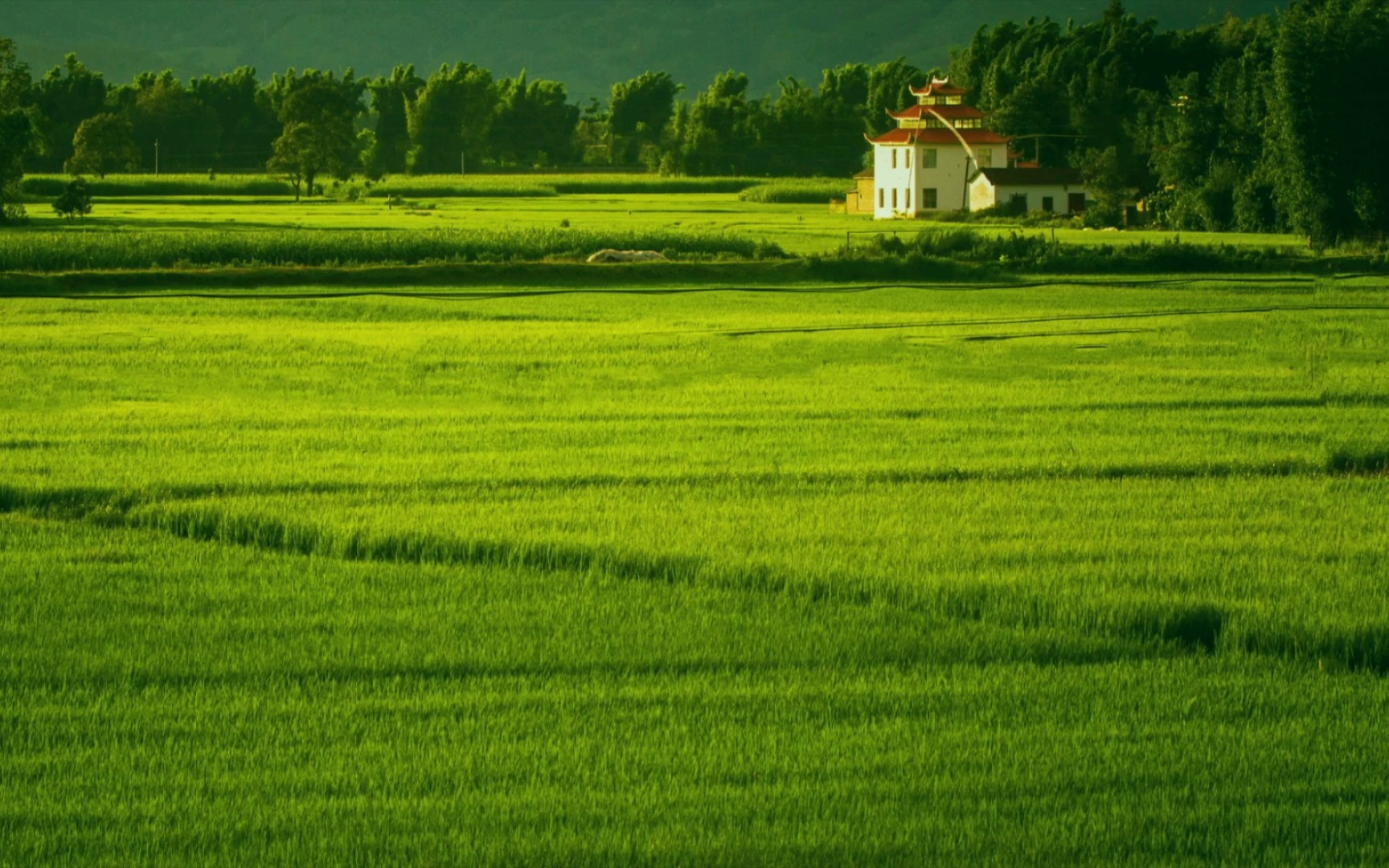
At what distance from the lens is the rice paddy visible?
572 cm

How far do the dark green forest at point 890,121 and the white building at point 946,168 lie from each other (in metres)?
1.95

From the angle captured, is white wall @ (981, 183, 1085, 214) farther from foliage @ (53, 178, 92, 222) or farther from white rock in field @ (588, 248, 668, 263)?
foliage @ (53, 178, 92, 222)

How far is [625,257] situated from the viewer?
105 ft

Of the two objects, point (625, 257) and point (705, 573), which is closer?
point (705, 573)

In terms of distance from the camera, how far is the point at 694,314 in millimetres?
24672

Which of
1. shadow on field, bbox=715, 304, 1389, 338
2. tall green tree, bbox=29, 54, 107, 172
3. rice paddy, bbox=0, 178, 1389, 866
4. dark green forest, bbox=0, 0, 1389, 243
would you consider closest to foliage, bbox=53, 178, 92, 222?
dark green forest, bbox=0, 0, 1389, 243

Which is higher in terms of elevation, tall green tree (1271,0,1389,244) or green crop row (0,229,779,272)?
tall green tree (1271,0,1389,244)

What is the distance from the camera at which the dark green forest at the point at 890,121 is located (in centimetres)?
3953

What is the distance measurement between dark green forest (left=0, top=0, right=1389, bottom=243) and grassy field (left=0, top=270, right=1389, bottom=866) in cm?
2465

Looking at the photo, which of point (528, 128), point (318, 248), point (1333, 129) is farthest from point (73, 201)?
point (528, 128)

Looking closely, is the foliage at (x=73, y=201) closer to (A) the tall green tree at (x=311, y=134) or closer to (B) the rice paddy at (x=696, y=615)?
(A) the tall green tree at (x=311, y=134)

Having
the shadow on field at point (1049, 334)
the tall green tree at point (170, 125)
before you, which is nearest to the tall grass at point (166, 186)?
the tall green tree at point (170, 125)

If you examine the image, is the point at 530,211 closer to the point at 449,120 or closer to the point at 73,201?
the point at 73,201

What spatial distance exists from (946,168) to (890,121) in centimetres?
2976
